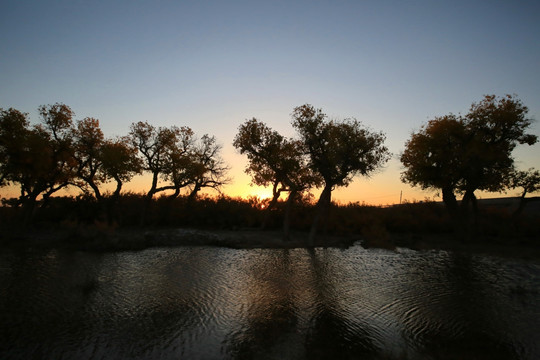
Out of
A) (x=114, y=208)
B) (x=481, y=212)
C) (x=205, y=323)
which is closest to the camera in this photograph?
(x=205, y=323)

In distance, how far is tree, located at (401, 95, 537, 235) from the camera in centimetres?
1917

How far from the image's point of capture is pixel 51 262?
12.7m

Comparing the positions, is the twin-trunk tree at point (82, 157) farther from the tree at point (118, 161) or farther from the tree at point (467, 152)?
the tree at point (467, 152)

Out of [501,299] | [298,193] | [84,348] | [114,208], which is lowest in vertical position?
[84,348]

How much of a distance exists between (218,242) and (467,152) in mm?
17578

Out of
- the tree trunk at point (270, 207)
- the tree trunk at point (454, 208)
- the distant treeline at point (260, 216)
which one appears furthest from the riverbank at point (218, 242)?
the tree trunk at point (270, 207)

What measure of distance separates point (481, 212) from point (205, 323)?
1123 inches

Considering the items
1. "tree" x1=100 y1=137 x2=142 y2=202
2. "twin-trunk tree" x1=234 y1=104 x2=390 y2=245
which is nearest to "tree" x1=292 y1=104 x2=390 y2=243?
"twin-trunk tree" x1=234 y1=104 x2=390 y2=245

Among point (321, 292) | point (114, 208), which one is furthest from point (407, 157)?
point (114, 208)

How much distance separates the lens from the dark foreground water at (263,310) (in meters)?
5.49

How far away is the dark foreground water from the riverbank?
10.9 feet

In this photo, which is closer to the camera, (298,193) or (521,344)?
(521,344)

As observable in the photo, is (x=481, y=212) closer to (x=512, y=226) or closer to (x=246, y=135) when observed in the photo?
(x=512, y=226)

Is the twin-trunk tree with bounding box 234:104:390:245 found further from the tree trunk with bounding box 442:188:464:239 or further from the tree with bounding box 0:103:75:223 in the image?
the tree with bounding box 0:103:75:223
